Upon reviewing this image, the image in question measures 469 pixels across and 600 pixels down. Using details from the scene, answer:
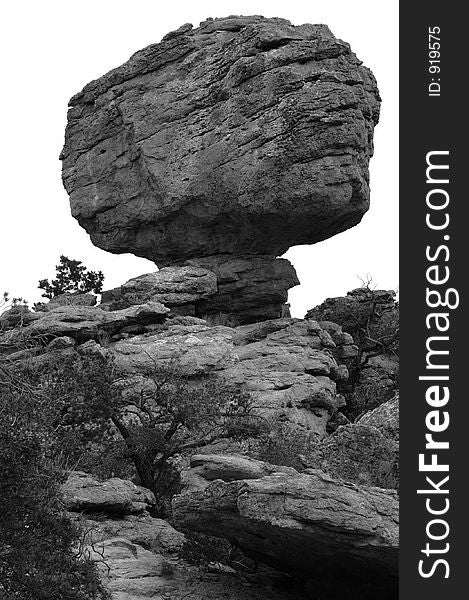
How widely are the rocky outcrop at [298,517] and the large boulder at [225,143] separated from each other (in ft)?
63.5

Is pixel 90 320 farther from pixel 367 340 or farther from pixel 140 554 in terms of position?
pixel 140 554

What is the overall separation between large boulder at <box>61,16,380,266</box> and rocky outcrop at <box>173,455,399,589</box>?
63.5 ft

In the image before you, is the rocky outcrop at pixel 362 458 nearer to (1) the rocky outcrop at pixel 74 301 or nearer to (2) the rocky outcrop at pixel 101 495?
(2) the rocky outcrop at pixel 101 495

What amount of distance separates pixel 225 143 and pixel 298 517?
23.8m

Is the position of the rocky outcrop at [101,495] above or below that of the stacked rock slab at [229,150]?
below

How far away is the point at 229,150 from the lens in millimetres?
37094

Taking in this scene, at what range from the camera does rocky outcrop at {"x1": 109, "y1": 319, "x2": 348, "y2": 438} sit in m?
30.8

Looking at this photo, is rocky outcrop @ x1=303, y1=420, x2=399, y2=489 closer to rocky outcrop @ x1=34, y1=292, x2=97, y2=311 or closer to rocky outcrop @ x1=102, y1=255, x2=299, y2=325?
rocky outcrop @ x1=102, y1=255, x2=299, y2=325

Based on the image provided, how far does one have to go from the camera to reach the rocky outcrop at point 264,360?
30.8 meters

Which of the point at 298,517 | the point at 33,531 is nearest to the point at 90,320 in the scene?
the point at 298,517

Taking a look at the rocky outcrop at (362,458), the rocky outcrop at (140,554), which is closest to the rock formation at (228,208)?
the rocky outcrop at (362,458)

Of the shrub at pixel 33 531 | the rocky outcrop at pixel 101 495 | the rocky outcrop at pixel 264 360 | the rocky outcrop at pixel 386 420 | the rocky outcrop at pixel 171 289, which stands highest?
the rocky outcrop at pixel 171 289

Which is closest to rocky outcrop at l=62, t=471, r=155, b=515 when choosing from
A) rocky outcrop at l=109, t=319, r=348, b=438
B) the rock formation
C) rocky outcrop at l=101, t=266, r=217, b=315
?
the rock formation

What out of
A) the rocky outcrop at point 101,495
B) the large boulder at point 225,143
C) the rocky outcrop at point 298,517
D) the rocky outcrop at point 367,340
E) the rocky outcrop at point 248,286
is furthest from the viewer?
the rocky outcrop at point 248,286
